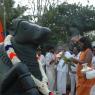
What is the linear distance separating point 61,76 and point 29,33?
9.06 metres

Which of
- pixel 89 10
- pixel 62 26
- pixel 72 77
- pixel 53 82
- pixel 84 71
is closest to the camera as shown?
pixel 84 71

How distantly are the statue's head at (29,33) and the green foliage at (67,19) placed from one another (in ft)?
72.6

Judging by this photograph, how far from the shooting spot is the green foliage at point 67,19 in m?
26.3

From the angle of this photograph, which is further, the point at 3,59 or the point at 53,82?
the point at 53,82

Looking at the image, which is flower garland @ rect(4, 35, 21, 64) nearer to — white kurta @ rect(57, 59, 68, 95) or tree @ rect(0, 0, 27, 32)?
white kurta @ rect(57, 59, 68, 95)

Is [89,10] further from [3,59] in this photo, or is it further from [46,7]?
[3,59]

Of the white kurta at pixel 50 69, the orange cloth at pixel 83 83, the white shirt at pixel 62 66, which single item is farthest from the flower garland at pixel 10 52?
the white kurta at pixel 50 69

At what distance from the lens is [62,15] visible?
27750mm

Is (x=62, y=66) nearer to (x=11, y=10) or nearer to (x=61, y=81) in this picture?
(x=61, y=81)

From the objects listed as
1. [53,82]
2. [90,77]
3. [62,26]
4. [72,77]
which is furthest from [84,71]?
[62,26]

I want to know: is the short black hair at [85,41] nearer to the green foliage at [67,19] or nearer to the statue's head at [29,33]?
the statue's head at [29,33]

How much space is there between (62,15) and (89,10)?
2.26 meters

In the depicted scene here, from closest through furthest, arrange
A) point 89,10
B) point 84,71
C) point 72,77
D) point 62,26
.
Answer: point 84,71 → point 72,77 → point 62,26 → point 89,10

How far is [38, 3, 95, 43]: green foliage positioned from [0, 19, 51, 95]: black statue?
2213 centimetres
